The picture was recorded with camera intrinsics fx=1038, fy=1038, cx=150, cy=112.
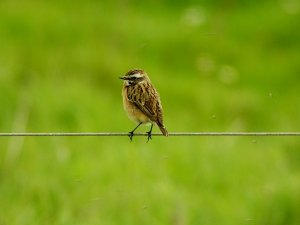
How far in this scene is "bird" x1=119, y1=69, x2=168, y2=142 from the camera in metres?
8.64

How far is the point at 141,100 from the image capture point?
8711 millimetres

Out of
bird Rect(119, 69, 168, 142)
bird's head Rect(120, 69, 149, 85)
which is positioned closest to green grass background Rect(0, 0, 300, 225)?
bird Rect(119, 69, 168, 142)

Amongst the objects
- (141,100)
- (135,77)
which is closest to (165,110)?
(135,77)

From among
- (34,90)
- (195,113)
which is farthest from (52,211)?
(195,113)

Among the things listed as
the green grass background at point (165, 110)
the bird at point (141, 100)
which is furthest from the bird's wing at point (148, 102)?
the green grass background at point (165, 110)

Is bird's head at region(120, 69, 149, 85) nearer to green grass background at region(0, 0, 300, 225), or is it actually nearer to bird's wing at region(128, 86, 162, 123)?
bird's wing at region(128, 86, 162, 123)

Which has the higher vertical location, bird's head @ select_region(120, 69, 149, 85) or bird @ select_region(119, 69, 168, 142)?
bird's head @ select_region(120, 69, 149, 85)

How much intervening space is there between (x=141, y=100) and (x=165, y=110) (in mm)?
5836

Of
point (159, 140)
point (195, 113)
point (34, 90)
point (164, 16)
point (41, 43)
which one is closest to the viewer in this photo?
point (159, 140)

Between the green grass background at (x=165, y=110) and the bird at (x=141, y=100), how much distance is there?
1.65 meters

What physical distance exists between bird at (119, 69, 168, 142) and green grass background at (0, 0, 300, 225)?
1.65 meters

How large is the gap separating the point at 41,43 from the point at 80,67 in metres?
0.92

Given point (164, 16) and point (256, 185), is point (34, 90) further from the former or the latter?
point (164, 16)

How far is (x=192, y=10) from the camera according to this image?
19.1 metres
